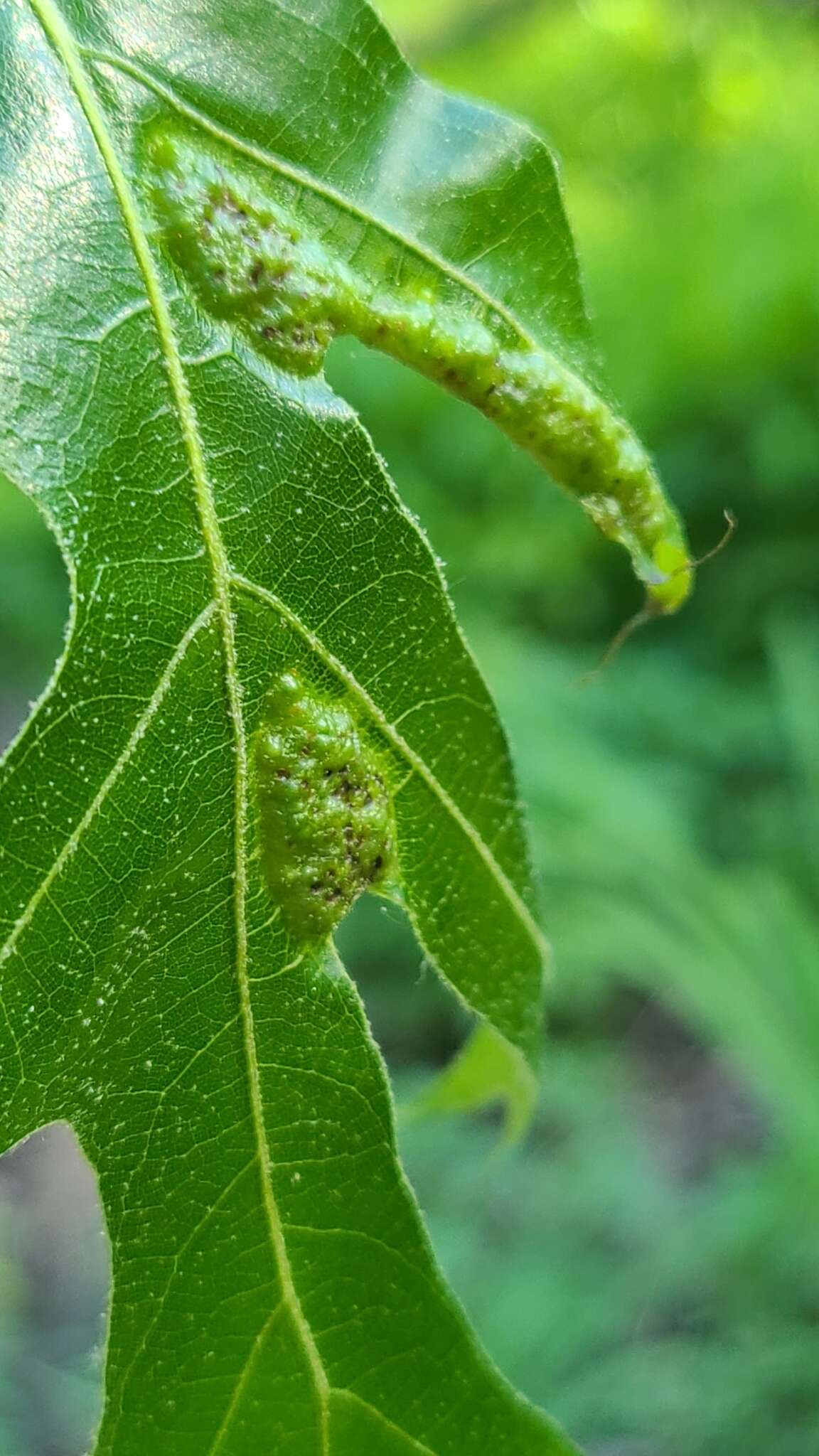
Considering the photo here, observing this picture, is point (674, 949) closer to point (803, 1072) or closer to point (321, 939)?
point (803, 1072)

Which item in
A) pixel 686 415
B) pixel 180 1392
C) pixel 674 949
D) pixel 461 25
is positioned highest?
→ pixel 461 25

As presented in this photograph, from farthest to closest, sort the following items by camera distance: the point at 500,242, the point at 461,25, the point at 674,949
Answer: the point at 461,25 < the point at 674,949 < the point at 500,242

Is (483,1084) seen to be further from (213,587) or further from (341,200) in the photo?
(341,200)

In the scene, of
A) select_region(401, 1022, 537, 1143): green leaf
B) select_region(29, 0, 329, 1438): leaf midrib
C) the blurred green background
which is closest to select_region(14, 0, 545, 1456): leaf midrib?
select_region(29, 0, 329, 1438): leaf midrib

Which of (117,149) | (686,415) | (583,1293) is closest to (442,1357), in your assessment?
(117,149)

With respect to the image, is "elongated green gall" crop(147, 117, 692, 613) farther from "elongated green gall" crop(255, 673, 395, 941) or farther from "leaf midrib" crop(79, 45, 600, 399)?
"elongated green gall" crop(255, 673, 395, 941)

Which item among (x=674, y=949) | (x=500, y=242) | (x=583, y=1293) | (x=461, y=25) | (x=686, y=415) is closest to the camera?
(x=500, y=242)

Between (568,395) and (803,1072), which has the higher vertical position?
(803,1072)

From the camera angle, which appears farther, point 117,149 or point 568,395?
point 568,395
